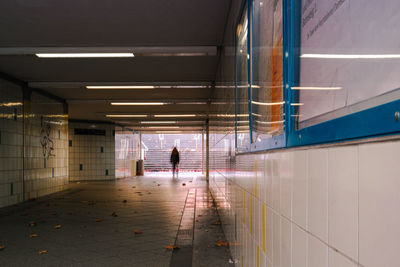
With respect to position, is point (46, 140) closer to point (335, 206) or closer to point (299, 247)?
point (299, 247)

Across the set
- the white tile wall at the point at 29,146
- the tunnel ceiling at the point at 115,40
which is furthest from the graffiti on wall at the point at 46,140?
the tunnel ceiling at the point at 115,40

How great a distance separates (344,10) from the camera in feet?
2.54

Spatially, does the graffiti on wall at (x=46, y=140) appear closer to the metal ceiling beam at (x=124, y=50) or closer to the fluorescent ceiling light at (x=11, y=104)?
the fluorescent ceiling light at (x=11, y=104)

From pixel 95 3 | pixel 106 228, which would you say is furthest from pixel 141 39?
pixel 106 228

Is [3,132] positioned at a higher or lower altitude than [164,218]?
higher

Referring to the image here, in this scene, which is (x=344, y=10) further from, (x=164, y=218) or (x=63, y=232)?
(x=164, y=218)

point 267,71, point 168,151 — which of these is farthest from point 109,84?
point 168,151

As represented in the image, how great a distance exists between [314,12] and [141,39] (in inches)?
182

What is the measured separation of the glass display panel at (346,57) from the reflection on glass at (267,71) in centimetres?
29

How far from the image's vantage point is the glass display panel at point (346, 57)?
605mm

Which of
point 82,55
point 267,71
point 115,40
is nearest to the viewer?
point 267,71

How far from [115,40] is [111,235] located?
2895mm

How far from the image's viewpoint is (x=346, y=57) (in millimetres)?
764

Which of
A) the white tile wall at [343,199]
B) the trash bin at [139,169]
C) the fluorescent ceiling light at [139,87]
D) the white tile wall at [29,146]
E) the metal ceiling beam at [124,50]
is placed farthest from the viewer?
the trash bin at [139,169]
